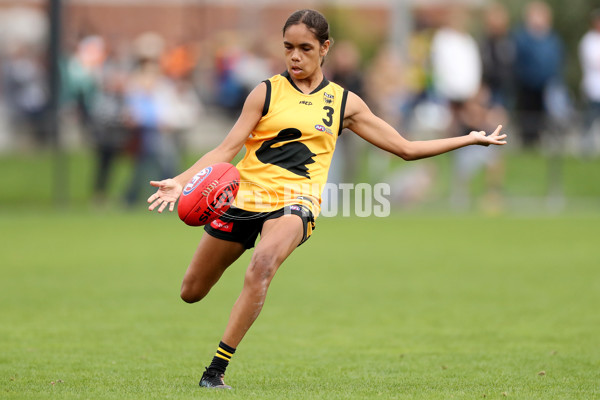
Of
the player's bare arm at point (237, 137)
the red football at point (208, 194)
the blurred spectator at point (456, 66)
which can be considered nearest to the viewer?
the red football at point (208, 194)

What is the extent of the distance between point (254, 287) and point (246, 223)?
533mm

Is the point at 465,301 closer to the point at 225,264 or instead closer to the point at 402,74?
the point at 225,264

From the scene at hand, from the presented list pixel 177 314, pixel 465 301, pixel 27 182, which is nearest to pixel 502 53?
pixel 27 182

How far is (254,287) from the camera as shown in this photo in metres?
A: 6.36

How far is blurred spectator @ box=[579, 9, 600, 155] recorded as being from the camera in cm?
1977

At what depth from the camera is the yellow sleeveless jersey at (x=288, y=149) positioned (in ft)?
22.0

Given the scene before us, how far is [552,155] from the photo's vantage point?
66.4 ft

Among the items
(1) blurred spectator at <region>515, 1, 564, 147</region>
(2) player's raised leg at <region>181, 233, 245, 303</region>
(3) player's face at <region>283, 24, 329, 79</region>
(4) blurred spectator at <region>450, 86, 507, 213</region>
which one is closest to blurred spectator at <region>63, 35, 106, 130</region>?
(4) blurred spectator at <region>450, 86, 507, 213</region>

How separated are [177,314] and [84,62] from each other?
13.7 metres

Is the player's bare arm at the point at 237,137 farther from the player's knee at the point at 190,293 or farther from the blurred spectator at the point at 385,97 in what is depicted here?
the blurred spectator at the point at 385,97

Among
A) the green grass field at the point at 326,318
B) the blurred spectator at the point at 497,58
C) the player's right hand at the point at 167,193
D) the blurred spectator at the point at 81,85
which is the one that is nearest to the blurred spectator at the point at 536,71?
the blurred spectator at the point at 497,58

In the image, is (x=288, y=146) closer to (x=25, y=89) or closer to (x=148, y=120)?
(x=148, y=120)

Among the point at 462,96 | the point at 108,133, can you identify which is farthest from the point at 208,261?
the point at 462,96

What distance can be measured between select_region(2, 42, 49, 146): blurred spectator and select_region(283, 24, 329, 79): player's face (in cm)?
1343
